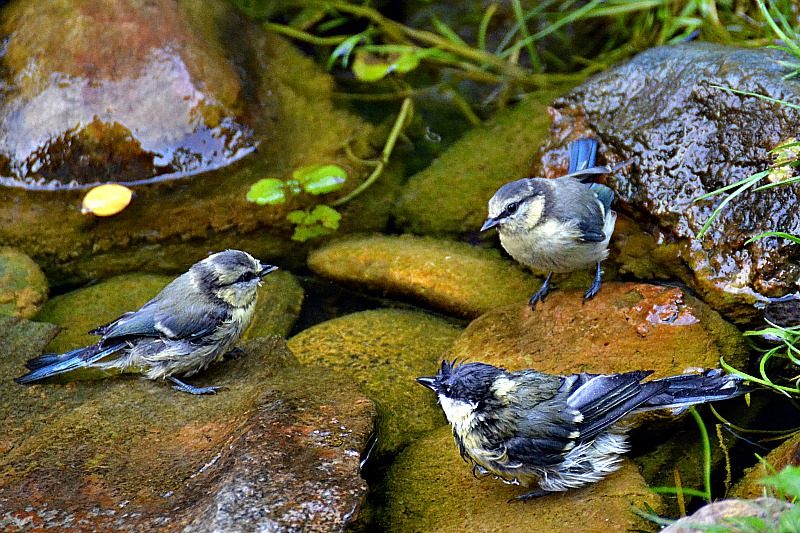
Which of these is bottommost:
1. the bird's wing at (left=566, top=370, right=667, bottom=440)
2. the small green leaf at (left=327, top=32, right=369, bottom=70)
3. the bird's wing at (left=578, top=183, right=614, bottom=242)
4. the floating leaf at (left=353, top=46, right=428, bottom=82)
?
the bird's wing at (left=566, top=370, right=667, bottom=440)

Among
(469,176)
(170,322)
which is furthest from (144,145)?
(469,176)

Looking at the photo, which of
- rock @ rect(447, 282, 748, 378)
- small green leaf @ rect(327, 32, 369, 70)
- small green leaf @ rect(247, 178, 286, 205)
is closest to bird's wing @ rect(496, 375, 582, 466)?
rock @ rect(447, 282, 748, 378)

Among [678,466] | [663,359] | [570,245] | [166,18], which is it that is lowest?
[678,466]

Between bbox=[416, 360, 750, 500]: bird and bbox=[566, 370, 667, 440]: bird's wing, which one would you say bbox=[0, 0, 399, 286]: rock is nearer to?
bbox=[416, 360, 750, 500]: bird

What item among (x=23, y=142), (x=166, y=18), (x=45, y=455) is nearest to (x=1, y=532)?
(x=45, y=455)

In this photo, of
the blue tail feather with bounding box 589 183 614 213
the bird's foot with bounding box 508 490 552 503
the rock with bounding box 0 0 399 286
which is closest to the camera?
the bird's foot with bounding box 508 490 552 503

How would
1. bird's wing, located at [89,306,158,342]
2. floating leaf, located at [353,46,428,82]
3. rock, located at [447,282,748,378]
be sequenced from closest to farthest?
rock, located at [447,282,748,378], bird's wing, located at [89,306,158,342], floating leaf, located at [353,46,428,82]

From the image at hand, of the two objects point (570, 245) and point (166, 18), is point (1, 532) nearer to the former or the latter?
point (570, 245)
